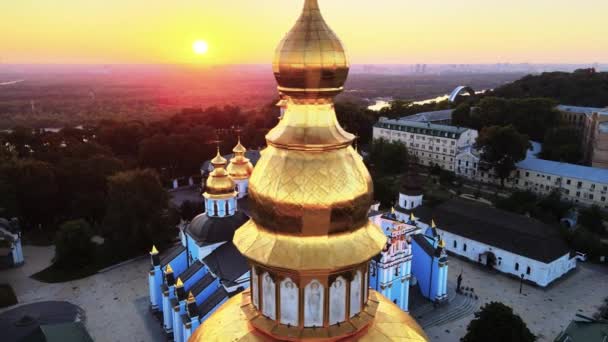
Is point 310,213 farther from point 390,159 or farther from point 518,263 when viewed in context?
point 390,159

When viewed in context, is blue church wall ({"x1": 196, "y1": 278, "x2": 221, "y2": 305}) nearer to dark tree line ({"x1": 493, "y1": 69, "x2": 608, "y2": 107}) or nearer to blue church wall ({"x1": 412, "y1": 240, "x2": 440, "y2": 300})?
blue church wall ({"x1": 412, "y1": 240, "x2": 440, "y2": 300})

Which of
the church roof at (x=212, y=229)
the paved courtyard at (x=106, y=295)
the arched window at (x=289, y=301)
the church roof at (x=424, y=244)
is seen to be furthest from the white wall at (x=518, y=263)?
the arched window at (x=289, y=301)

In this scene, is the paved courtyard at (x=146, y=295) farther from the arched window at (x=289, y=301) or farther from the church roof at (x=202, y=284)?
the arched window at (x=289, y=301)

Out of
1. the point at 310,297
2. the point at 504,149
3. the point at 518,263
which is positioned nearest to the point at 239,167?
the point at 518,263

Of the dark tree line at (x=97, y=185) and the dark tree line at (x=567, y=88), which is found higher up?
the dark tree line at (x=567, y=88)

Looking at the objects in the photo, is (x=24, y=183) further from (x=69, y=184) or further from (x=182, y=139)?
(x=182, y=139)

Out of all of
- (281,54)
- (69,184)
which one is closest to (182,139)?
(69,184)
